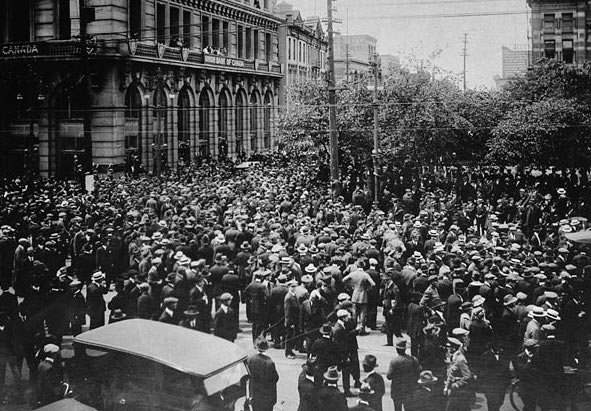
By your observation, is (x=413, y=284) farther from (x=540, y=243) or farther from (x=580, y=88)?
(x=580, y=88)

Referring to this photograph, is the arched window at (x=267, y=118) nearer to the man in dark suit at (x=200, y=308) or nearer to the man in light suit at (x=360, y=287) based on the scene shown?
the man in light suit at (x=360, y=287)

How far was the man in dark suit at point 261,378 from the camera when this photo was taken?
885cm

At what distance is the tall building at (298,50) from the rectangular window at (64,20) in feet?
87.7

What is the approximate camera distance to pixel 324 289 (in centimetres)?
1217

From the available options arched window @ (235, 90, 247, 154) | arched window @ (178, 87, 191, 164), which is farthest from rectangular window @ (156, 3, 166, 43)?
arched window @ (235, 90, 247, 154)

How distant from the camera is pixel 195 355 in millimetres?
8406

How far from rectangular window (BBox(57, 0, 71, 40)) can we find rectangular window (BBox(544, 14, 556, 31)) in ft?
97.0

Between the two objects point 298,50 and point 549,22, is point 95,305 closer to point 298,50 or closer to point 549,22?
point 549,22

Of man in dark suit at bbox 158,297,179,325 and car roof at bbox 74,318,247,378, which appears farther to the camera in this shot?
man in dark suit at bbox 158,297,179,325

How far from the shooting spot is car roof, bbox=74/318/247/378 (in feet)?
26.8

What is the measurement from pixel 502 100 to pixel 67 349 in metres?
33.6

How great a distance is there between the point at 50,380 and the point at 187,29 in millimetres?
30675

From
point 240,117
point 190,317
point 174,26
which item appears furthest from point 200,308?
point 240,117

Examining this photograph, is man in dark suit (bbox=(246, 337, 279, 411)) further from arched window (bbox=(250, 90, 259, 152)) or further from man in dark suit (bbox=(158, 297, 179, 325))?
arched window (bbox=(250, 90, 259, 152))
